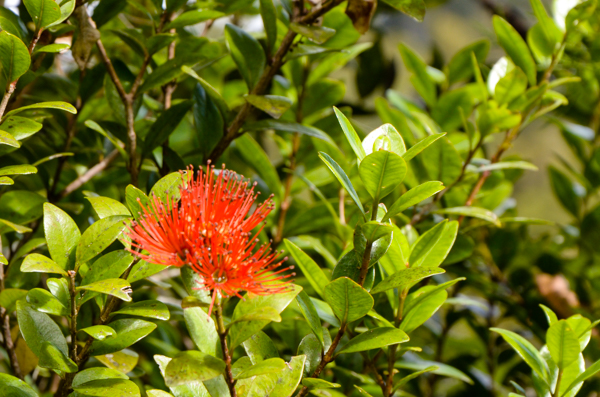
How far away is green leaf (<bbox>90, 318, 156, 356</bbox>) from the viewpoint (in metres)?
0.43

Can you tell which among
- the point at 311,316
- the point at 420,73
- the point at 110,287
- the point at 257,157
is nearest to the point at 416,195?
the point at 311,316

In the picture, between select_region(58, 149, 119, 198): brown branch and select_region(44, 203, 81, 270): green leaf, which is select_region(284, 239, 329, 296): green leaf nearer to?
select_region(44, 203, 81, 270): green leaf

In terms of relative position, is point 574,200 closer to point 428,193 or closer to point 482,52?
point 482,52

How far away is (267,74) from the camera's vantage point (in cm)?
58

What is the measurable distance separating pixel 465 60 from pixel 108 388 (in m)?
0.73

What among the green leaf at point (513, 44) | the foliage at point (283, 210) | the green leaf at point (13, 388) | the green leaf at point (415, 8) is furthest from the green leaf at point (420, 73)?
the green leaf at point (13, 388)

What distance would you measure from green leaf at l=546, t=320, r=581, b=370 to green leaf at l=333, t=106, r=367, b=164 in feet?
0.79

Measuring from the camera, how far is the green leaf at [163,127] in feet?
1.87

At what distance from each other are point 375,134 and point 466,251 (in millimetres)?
297

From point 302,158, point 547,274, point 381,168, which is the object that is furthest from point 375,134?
point 547,274

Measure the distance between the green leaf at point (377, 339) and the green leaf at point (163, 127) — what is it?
31 cm

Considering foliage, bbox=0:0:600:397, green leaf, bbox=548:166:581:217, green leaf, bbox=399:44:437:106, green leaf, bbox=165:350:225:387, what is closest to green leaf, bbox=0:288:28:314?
foliage, bbox=0:0:600:397

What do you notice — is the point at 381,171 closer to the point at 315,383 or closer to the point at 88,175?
the point at 315,383

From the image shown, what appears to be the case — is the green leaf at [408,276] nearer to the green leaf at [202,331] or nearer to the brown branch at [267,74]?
the green leaf at [202,331]
